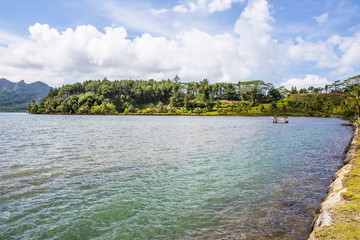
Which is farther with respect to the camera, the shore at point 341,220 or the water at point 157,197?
the water at point 157,197

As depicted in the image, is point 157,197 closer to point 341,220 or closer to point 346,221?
point 341,220

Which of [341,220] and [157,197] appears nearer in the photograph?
[341,220]

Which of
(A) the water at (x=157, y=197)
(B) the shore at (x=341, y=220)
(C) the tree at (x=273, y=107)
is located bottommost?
(A) the water at (x=157, y=197)

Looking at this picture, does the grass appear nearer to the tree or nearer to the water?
the water

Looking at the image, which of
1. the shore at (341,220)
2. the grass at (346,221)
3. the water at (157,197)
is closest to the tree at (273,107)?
the water at (157,197)

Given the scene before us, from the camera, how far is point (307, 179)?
1683 cm

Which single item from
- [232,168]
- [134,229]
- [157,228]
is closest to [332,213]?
[157,228]

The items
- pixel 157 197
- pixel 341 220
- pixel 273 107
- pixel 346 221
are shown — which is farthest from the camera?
pixel 273 107

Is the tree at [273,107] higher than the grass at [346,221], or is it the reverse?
the tree at [273,107]

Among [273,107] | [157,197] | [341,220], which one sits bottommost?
[157,197]

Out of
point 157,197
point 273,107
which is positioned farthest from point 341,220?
point 273,107

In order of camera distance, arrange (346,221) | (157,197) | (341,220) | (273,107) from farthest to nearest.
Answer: (273,107)
(157,197)
(341,220)
(346,221)

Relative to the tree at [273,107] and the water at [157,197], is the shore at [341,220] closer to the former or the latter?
Result: the water at [157,197]

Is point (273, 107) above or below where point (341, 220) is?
above
